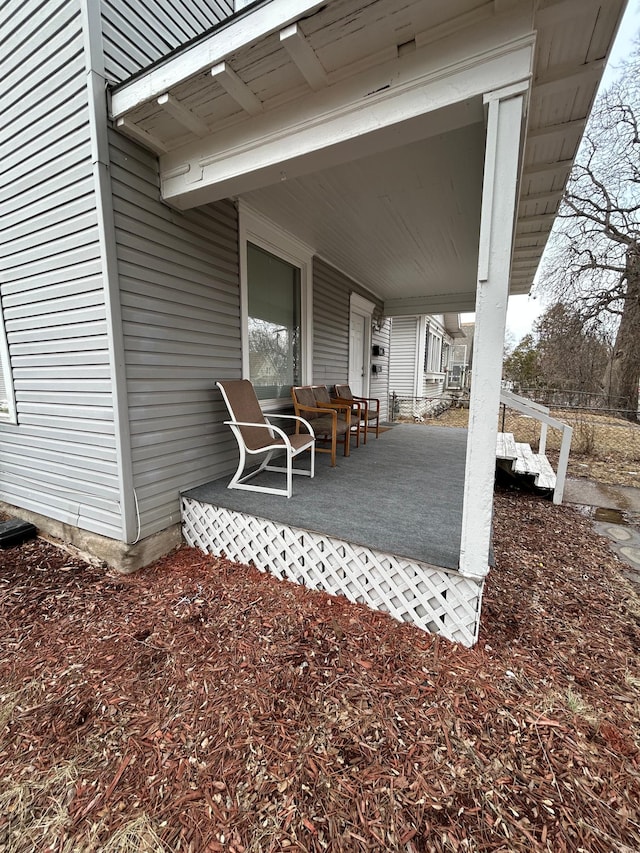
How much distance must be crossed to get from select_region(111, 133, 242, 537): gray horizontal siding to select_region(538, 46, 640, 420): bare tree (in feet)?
33.2

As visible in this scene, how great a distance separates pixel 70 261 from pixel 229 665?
2839mm

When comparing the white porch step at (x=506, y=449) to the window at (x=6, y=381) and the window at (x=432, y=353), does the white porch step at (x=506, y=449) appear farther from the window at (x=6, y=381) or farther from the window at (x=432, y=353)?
the window at (x=432, y=353)

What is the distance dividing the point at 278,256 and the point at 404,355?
7572mm

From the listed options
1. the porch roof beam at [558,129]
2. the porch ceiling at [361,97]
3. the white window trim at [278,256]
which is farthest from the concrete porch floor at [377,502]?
the porch roof beam at [558,129]

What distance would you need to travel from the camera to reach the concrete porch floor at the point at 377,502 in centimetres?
215

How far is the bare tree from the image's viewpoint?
8.92m

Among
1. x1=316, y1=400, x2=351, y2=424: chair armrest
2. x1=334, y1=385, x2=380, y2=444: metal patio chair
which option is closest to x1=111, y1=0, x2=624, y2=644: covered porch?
x1=316, y1=400, x2=351, y2=424: chair armrest

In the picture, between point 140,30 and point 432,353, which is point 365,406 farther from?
point 432,353

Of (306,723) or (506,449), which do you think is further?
(506,449)

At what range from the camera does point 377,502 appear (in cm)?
282

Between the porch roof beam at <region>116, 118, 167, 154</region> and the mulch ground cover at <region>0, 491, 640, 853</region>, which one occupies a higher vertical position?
the porch roof beam at <region>116, 118, 167, 154</region>

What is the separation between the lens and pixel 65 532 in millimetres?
2941

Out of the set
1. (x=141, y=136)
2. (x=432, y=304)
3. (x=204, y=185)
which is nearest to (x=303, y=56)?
(x=204, y=185)

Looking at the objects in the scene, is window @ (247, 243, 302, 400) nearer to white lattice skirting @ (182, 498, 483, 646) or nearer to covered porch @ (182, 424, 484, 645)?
covered porch @ (182, 424, 484, 645)
